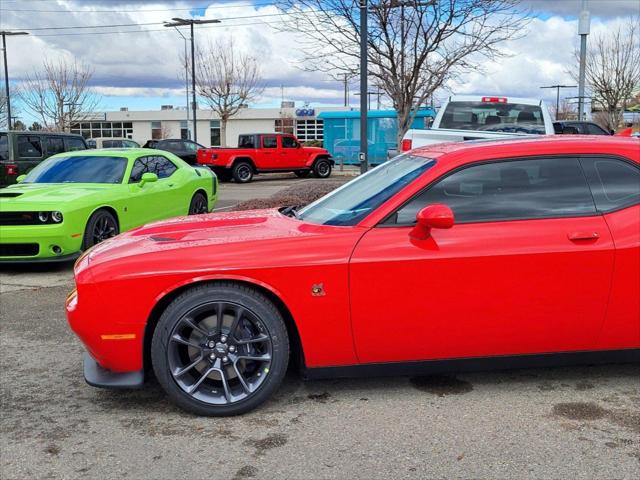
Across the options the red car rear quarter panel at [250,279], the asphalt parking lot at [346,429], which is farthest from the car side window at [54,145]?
the red car rear quarter panel at [250,279]

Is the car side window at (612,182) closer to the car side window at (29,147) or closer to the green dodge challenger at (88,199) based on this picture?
the green dodge challenger at (88,199)

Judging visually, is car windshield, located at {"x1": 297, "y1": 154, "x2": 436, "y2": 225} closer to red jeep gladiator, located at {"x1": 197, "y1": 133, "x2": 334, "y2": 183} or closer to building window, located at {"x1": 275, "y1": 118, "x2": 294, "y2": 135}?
red jeep gladiator, located at {"x1": 197, "y1": 133, "x2": 334, "y2": 183}

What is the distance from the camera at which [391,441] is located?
321 centimetres

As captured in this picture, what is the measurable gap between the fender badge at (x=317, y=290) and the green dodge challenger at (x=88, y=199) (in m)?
4.69

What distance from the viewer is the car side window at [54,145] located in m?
13.8

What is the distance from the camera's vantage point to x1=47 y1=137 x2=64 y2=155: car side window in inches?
543

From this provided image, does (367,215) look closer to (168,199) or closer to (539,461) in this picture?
(539,461)

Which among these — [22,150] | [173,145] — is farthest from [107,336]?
[173,145]

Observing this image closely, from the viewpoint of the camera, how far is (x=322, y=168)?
25500 millimetres

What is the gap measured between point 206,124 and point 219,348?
68328 millimetres

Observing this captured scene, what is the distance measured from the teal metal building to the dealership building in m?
35.3

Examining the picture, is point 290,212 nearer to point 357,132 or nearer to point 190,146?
point 190,146

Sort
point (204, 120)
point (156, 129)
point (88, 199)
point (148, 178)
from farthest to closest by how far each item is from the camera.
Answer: point (156, 129) → point (204, 120) → point (148, 178) → point (88, 199)

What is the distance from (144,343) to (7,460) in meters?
0.86
